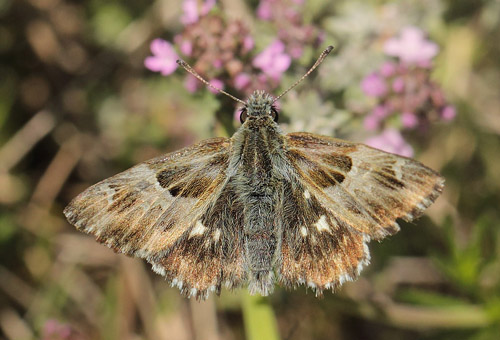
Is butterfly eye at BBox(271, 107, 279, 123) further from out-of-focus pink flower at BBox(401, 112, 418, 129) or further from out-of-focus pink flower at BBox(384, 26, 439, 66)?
out-of-focus pink flower at BBox(384, 26, 439, 66)

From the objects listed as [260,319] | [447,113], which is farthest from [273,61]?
[260,319]

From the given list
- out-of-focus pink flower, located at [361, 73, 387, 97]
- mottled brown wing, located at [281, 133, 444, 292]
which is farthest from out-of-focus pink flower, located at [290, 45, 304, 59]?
mottled brown wing, located at [281, 133, 444, 292]

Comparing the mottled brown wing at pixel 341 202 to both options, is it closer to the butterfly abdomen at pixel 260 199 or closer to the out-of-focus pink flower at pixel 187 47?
the butterfly abdomen at pixel 260 199

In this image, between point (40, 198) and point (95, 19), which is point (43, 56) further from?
point (40, 198)

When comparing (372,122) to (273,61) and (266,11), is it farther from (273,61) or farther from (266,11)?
(266,11)

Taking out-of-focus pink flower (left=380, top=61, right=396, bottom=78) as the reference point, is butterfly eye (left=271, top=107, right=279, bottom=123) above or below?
below
